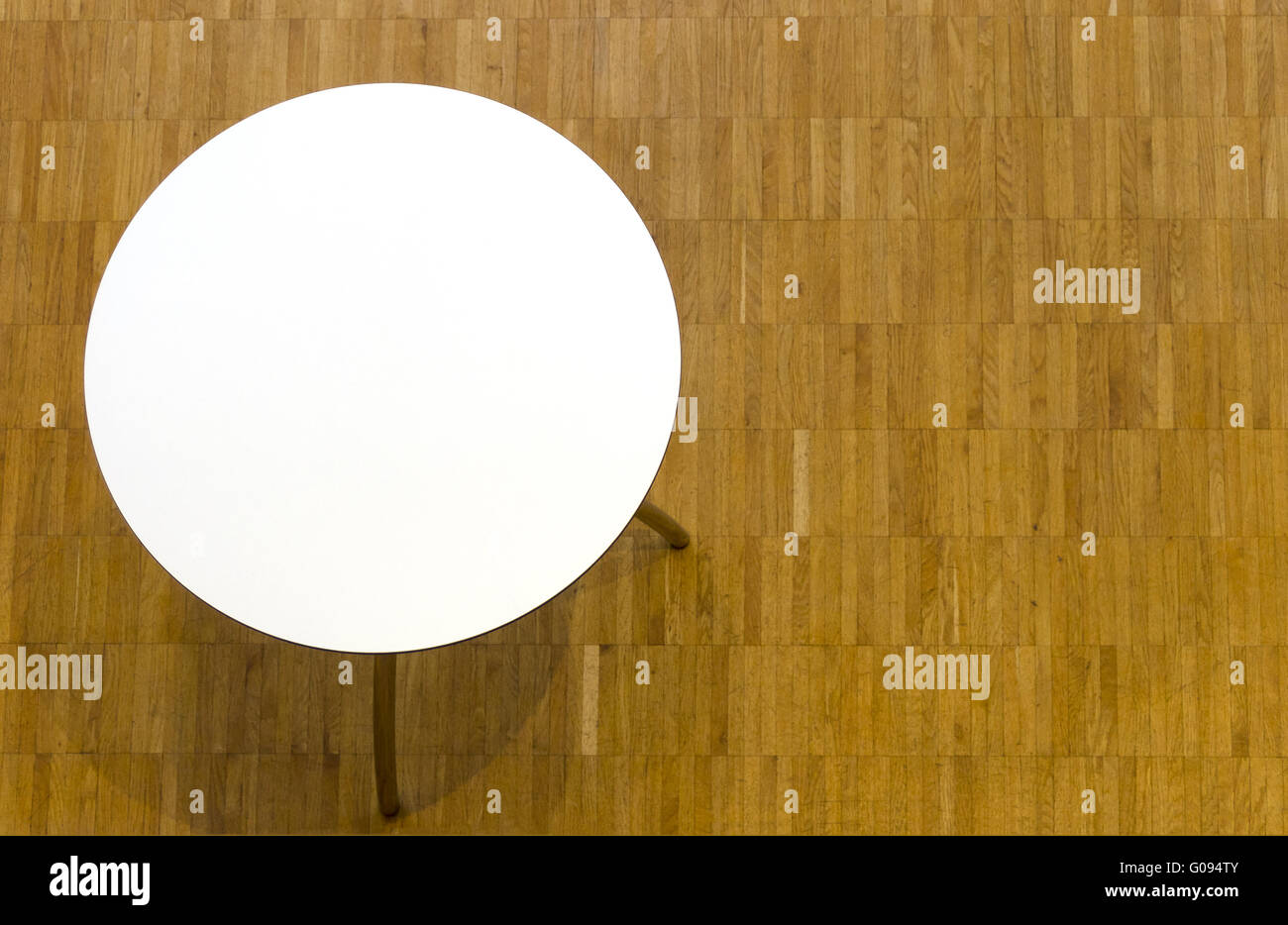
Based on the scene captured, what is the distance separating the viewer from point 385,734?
1784 mm

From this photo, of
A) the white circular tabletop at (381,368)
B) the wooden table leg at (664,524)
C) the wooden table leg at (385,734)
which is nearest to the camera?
the white circular tabletop at (381,368)

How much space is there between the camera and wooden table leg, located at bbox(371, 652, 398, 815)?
1.74m

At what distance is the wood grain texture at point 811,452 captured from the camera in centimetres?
193

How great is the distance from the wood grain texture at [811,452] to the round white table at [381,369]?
2.01ft

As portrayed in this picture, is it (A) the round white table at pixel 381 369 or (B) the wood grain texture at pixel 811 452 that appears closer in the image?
(A) the round white table at pixel 381 369

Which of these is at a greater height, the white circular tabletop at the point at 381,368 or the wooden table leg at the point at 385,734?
the white circular tabletop at the point at 381,368

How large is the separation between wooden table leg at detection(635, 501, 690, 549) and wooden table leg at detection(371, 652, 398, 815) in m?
0.50

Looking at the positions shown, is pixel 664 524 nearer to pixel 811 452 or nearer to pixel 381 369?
pixel 811 452

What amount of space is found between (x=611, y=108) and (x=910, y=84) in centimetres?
62

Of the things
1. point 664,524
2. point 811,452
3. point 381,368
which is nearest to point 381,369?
point 381,368

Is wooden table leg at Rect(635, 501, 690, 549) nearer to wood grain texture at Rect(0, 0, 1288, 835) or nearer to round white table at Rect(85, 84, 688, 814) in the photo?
wood grain texture at Rect(0, 0, 1288, 835)

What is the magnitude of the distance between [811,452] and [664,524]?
0.35 metres

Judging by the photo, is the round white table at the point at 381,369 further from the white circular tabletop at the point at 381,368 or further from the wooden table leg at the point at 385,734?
the wooden table leg at the point at 385,734

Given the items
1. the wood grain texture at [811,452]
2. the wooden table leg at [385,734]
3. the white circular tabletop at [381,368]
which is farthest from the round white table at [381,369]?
the wood grain texture at [811,452]
